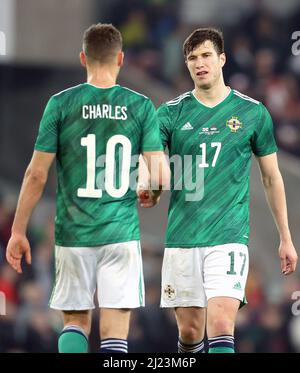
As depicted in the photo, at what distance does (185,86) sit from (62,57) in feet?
4.99

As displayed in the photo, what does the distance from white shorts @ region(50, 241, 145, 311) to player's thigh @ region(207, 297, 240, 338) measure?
490 millimetres

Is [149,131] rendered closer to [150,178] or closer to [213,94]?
[150,178]

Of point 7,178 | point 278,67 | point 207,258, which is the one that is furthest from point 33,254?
point 207,258

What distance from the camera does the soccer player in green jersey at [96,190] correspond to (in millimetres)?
7688

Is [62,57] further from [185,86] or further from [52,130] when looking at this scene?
[52,130]

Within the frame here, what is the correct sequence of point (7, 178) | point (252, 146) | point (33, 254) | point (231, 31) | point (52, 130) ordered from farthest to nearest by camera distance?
point (231, 31) < point (7, 178) < point (33, 254) < point (252, 146) < point (52, 130)

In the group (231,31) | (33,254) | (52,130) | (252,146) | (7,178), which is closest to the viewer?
(52,130)

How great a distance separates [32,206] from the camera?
7.71m

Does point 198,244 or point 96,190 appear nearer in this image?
point 96,190

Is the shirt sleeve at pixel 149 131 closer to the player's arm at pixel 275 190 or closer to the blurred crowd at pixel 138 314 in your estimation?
the player's arm at pixel 275 190

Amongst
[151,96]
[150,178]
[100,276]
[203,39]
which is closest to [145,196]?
[150,178]

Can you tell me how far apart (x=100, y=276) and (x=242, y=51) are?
7.55 metres

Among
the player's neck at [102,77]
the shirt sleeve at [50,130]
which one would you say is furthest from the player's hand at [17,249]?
the player's neck at [102,77]

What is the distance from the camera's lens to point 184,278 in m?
8.30
